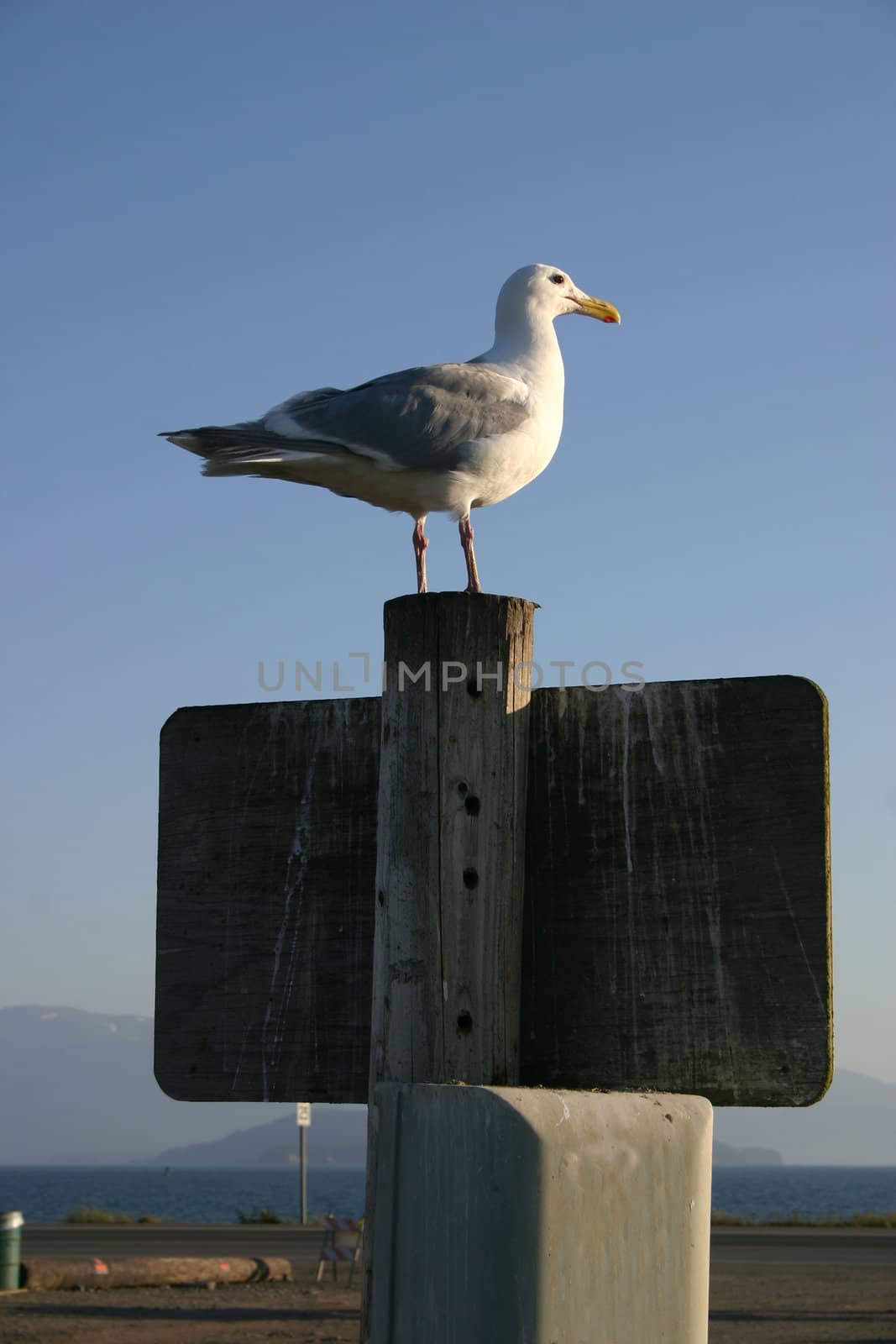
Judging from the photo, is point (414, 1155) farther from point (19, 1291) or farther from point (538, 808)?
point (19, 1291)

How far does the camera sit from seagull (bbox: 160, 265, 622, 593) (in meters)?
4.61

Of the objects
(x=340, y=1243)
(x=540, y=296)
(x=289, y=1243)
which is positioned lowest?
(x=289, y=1243)

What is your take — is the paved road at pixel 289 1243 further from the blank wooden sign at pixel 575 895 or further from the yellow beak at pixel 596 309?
the blank wooden sign at pixel 575 895

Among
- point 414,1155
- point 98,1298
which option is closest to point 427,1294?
point 414,1155

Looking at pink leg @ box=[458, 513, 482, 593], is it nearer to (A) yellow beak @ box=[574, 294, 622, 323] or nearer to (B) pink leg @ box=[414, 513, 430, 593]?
(B) pink leg @ box=[414, 513, 430, 593]

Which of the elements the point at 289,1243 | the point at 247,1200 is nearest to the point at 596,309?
the point at 289,1243

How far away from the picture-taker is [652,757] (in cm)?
217

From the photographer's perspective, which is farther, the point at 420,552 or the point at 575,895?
the point at 420,552

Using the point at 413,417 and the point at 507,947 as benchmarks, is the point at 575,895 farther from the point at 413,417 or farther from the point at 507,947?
the point at 413,417

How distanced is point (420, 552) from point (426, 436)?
648 millimetres

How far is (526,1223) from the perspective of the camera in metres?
1.76

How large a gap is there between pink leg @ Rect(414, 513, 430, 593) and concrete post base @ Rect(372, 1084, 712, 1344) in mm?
2258

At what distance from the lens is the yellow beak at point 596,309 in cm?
580

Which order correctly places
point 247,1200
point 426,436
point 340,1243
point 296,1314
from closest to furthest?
point 426,436, point 296,1314, point 340,1243, point 247,1200
